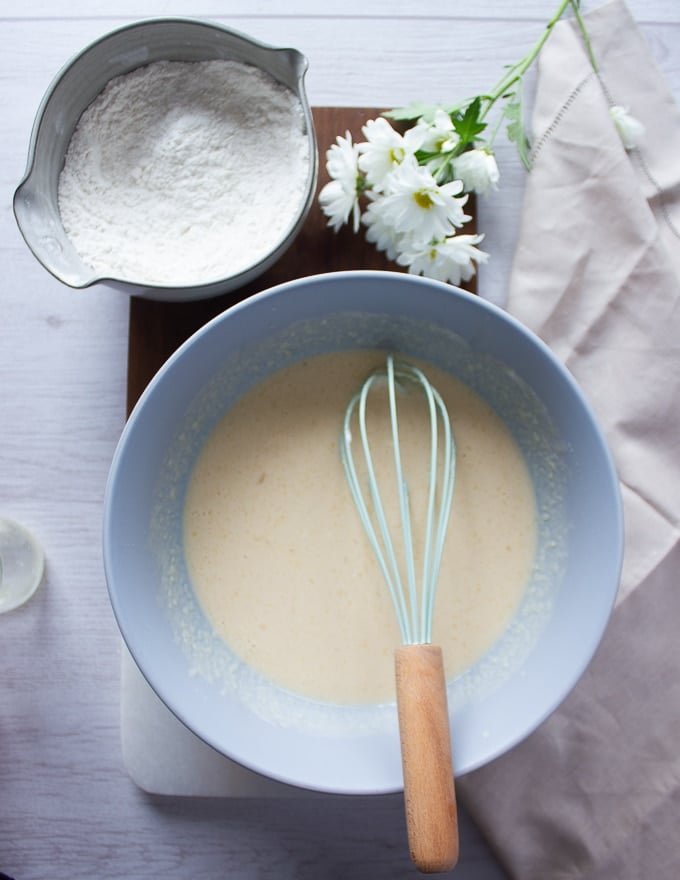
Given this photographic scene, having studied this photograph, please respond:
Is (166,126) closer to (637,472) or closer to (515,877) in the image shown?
(637,472)

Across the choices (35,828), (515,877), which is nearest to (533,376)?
(515,877)

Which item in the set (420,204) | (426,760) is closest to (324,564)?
(426,760)

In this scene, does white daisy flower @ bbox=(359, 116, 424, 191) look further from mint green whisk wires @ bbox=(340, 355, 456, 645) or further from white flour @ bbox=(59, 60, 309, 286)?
mint green whisk wires @ bbox=(340, 355, 456, 645)

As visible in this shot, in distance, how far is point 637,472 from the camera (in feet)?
2.68

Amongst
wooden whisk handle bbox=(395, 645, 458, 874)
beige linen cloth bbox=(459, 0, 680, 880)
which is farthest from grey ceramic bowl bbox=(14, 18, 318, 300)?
wooden whisk handle bbox=(395, 645, 458, 874)

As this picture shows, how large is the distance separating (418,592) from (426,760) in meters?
0.19

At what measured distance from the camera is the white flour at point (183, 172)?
78 centimetres

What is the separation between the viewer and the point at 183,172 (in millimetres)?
797

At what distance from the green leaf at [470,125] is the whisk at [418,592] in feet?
0.69

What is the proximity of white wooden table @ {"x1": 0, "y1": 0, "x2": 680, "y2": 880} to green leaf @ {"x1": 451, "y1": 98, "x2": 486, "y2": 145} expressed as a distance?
3.9 inches

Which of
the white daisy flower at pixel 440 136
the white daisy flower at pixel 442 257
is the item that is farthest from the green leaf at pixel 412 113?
the white daisy flower at pixel 442 257

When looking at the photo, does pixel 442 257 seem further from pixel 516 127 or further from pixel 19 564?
pixel 19 564

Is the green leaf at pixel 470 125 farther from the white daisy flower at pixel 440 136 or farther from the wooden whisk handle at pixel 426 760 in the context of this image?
the wooden whisk handle at pixel 426 760

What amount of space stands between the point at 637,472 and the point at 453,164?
0.33 metres
